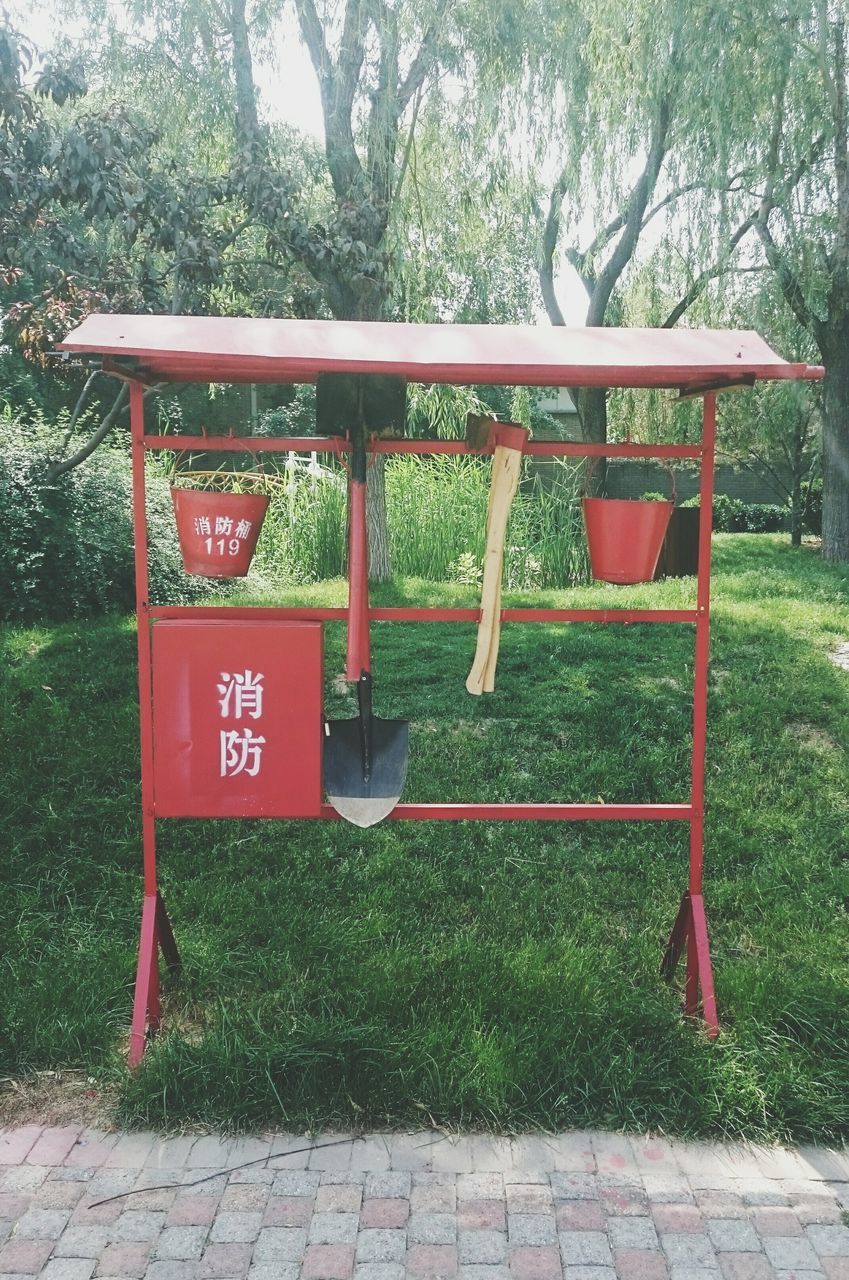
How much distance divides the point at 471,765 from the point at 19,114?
436 centimetres

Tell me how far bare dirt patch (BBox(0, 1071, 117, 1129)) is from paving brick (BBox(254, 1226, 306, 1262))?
0.64 meters

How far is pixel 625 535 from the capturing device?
3.11m

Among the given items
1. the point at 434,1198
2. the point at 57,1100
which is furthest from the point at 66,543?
the point at 434,1198

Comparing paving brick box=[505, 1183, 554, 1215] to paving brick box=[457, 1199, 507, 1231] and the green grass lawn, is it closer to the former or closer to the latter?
paving brick box=[457, 1199, 507, 1231]

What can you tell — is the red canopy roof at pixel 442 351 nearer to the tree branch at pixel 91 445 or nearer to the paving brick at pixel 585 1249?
the paving brick at pixel 585 1249

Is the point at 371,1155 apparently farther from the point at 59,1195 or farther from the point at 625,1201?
the point at 59,1195

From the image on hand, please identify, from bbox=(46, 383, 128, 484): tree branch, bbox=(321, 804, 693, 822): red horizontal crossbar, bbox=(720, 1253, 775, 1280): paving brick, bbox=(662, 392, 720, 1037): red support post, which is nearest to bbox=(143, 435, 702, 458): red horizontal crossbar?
bbox=(662, 392, 720, 1037): red support post

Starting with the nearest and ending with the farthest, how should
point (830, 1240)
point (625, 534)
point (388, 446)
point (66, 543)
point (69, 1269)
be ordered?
point (69, 1269)
point (830, 1240)
point (625, 534)
point (388, 446)
point (66, 543)

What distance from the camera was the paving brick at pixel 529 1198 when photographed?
2605 millimetres

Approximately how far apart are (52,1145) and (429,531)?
8352 mm

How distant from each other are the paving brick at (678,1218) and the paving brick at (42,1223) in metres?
1.43

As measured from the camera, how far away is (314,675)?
10.3 ft

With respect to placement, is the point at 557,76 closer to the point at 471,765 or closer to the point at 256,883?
the point at 471,765

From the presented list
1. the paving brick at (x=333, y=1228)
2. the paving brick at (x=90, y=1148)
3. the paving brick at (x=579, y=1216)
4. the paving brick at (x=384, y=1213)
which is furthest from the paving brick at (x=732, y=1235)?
the paving brick at (x=90, y=1148)
